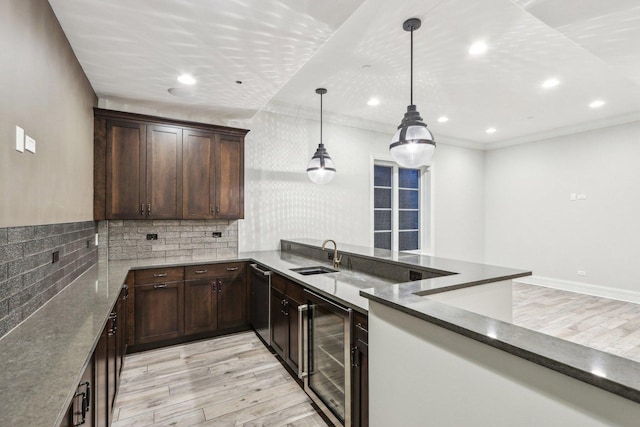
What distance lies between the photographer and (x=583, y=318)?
416cm

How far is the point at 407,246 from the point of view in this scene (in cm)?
611

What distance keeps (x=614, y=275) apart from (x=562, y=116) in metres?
2.74

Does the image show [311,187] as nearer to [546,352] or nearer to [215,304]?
[215,304]

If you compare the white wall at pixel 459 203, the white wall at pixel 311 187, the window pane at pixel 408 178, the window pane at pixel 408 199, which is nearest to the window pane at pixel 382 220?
the white wall at pixel 311 187

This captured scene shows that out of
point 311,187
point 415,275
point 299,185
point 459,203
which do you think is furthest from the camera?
point 459,203

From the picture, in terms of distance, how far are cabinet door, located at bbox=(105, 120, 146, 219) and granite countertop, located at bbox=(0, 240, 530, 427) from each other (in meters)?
0.64

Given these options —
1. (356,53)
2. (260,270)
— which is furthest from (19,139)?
(356,53)

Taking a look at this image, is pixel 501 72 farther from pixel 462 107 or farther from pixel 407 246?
pixel 407 246

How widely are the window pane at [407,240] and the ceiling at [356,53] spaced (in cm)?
237

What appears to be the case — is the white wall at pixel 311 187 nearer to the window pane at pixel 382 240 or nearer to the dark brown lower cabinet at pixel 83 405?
the window pane at pixel 382 240

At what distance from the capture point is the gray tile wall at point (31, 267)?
1421mm

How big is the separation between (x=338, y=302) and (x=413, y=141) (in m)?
1.39

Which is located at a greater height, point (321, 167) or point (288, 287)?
point (321, 167)

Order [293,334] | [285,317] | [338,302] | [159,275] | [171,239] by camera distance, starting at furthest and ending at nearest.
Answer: [171,239]
[159,275]
[285,317]
[293,334]
[338,302]
